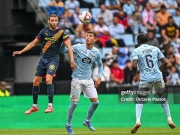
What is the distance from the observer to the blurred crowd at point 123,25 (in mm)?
26683

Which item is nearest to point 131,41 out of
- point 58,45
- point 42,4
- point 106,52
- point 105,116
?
point 106,52

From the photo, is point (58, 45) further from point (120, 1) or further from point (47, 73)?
point (120, 1)

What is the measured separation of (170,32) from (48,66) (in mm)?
11984

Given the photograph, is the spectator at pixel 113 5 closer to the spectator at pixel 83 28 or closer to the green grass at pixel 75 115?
the spectator at pixel 83 28

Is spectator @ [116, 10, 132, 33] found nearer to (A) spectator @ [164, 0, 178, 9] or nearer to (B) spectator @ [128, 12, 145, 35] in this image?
(B) spectator @ [128, 12, 145, 35]

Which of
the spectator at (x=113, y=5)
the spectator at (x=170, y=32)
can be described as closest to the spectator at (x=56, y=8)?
the spectator at (x=113, y=5)

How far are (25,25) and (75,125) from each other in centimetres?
871

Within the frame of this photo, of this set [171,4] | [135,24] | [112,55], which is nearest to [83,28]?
[112,55]

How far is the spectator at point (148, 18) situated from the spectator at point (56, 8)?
125 inches

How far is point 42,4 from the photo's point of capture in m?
28.5

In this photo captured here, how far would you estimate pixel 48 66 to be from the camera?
17109 millimetres

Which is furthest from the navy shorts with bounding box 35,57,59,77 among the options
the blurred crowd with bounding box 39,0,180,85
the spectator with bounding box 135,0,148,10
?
the spectator with bounding box 135,0,148,10

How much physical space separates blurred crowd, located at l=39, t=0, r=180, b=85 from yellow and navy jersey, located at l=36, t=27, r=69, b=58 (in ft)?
28.9

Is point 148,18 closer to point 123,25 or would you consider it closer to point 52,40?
point 123,25
